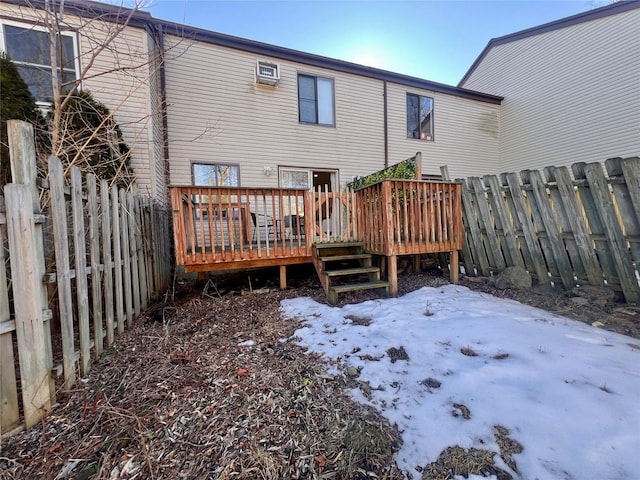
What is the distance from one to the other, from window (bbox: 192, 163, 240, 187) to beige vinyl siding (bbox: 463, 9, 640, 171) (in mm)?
9546

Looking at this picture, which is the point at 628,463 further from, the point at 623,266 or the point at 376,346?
the point at 623,266

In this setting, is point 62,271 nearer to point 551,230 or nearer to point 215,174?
point 551,230

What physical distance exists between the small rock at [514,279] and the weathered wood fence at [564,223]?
120 mm

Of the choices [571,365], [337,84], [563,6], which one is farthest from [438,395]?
[563,6]

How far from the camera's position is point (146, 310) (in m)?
3.56

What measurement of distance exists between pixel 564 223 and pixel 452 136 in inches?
280

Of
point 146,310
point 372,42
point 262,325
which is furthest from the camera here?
point 372,42

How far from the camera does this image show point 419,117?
8938mm

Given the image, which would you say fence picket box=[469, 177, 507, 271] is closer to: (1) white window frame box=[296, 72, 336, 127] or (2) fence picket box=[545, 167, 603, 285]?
(2) fence picket box=[545, 167, 603, 285]

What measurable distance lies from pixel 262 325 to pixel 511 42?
12697 millimetres

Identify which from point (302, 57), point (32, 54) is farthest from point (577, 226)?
point (32, 54)

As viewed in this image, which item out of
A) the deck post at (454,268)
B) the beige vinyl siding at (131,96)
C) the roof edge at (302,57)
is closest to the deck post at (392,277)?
the deck post at (454,268)

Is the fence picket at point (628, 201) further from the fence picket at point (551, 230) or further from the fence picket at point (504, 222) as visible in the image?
the fence picket at point (504, 222)

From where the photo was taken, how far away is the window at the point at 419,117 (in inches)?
345
